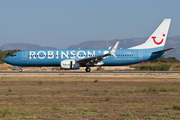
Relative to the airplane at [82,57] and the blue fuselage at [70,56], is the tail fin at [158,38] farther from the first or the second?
the blue fuselage at [70,56]

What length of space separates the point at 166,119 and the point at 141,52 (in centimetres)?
3290

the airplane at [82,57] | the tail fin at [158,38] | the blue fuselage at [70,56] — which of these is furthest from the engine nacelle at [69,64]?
the tail fin at [158,38]

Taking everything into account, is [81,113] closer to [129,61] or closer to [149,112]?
[149,112]

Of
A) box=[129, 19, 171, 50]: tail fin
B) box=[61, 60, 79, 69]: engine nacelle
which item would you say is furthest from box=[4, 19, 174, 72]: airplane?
box=[129, 19, 171, 50]: tail fin

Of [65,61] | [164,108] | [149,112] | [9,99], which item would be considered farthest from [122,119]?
[65,61]

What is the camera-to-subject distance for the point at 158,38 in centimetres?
4397

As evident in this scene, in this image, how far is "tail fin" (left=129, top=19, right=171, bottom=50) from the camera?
43.8 metres

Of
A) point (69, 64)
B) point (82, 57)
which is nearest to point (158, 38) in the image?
point (82, 57)

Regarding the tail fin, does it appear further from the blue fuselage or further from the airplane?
the blue fuselage

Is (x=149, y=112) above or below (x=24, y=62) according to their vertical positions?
below

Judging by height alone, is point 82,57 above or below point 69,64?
above

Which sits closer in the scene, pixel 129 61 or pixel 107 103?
pixel 107 103

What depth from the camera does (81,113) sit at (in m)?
11.2

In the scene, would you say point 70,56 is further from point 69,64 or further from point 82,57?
point 69,64
